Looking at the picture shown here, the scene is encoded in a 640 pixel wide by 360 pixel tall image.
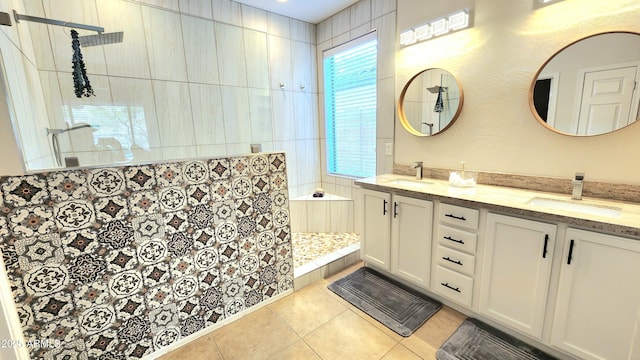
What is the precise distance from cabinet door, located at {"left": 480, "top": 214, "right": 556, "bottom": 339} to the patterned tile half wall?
144 centimetres

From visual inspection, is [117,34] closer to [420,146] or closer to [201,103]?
[201,103]

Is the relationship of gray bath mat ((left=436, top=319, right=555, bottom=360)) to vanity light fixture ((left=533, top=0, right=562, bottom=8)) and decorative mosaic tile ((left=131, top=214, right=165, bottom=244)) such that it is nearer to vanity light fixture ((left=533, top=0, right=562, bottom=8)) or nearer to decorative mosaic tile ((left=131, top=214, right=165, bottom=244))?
decorative mosaic tile ((left=131, top=214, right=165, bottom=244))

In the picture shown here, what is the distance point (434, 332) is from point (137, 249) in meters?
1.90

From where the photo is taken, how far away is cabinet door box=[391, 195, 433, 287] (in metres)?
1.89

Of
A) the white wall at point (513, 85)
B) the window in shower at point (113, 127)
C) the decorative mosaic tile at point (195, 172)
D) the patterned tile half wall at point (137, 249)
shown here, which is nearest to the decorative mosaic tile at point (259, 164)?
the patterned tile half wall at point (137, 249)

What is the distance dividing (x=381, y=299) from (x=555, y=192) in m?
Answer: 1.42

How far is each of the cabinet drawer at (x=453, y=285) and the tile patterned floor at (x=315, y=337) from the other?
167 millimetres

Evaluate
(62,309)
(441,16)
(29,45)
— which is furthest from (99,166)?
(441,16)

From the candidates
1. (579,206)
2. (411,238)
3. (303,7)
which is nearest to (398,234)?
(411,238)

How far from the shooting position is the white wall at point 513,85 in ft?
4.84

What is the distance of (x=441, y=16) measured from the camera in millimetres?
2088

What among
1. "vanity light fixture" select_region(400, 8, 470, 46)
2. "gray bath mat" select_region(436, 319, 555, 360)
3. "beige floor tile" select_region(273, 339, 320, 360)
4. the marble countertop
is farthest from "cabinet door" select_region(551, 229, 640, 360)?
"vanity light fixture" select_region(400, 8, 470, 46)

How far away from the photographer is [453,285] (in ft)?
5.83

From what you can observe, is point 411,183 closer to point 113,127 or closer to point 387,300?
point 387,300
